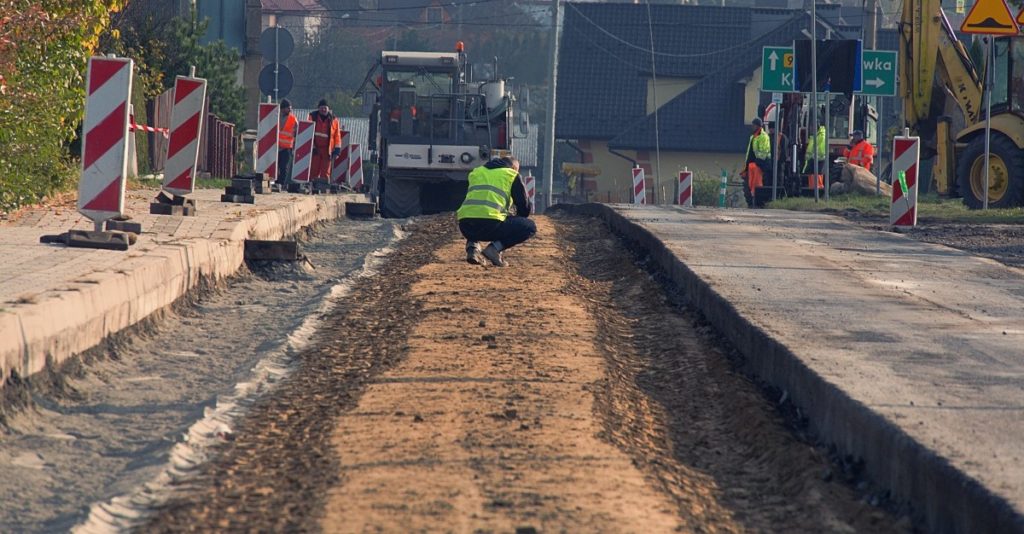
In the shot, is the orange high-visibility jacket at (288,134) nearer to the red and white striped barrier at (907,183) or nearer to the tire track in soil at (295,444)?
the red and white striped barrier at (907,183)

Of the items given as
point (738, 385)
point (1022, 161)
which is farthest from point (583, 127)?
point (738, 385)

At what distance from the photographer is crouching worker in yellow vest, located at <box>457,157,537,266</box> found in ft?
44.3

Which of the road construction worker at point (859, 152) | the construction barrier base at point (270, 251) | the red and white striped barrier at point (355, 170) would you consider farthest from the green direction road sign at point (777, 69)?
the construction barrier base at point (270, 251)

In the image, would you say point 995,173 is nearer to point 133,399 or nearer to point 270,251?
point 270,251

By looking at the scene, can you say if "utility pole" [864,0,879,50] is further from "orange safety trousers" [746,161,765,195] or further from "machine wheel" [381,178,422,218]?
"machine wheel" [381,178,422,218]

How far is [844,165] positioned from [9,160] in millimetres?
23222

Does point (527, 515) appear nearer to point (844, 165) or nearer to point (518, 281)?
point (518, 281)

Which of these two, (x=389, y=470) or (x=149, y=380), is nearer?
(x=389, y=470)

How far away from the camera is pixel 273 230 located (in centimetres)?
1493

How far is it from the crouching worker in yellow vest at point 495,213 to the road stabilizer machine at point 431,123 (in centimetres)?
1137

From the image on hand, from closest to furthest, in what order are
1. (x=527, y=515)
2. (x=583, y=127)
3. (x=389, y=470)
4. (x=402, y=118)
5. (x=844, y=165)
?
(x=527, y=515) < (x=389, y=470) < (x=402, y=118) < (x=844, y=165) < (x=583, y=127)

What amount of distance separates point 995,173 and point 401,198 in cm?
980

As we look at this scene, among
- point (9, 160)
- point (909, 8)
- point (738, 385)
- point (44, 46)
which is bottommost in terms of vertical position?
point (738, 385)

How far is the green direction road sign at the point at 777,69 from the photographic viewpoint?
2675 cm
